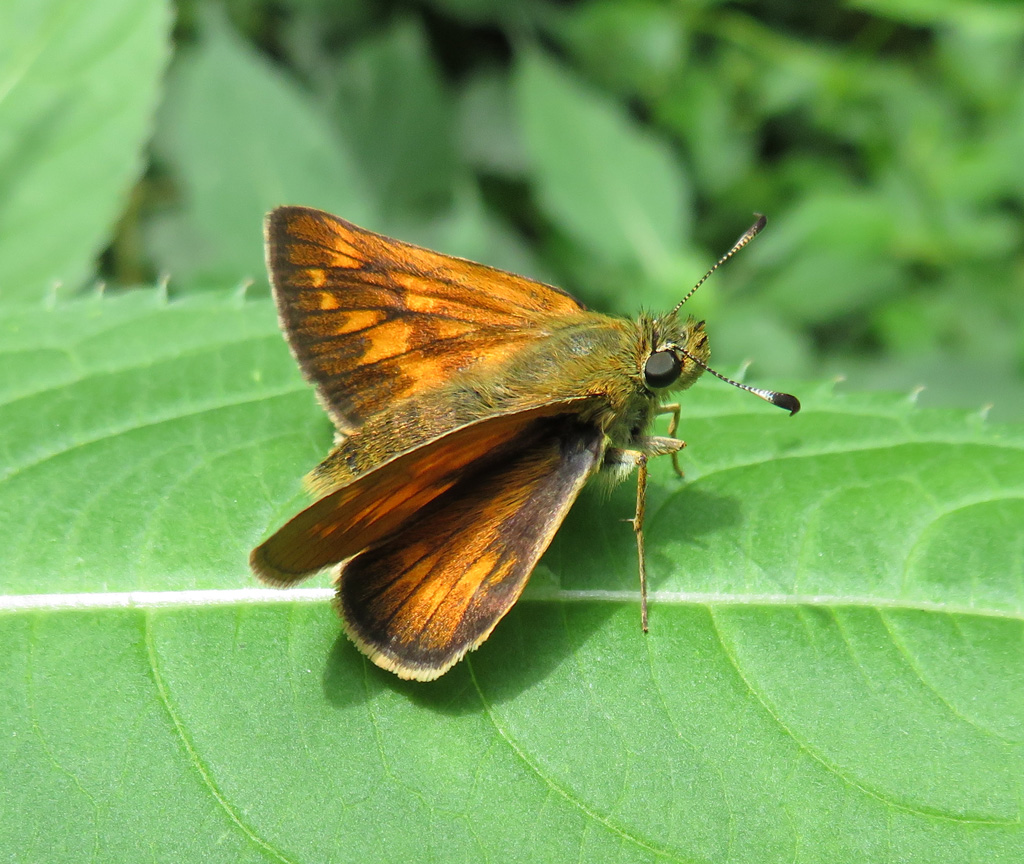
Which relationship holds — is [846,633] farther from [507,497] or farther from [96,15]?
[96,15]

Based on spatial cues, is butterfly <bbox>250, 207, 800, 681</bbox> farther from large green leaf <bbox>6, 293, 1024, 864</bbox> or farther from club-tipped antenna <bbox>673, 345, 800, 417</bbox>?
large green leaf <bbox>6, 293, 1024, 864</bbox>

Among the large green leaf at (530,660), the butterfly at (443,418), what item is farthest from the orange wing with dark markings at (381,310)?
the large green leaf at (530,660)

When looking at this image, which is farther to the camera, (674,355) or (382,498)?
(674,355)

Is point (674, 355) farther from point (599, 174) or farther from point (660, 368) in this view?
point (599, 174)

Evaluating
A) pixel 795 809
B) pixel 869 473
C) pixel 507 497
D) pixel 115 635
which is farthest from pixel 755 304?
pixel 115 635

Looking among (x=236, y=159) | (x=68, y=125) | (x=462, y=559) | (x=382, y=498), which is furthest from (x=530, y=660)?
(x=236, y=159)
